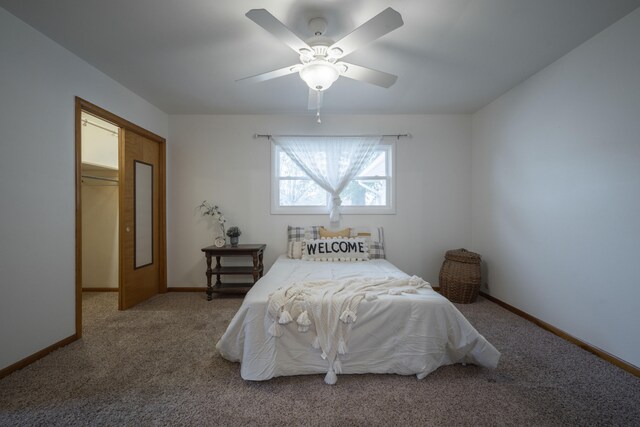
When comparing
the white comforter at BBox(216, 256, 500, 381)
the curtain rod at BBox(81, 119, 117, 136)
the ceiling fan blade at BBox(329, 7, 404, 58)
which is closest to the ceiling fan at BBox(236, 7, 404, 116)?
the ceiling fan blade at BBox(329, 7, 404, 58)

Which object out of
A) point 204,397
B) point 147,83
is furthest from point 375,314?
point 147,83

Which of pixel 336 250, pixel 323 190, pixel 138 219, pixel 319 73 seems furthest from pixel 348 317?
pixel 138 219

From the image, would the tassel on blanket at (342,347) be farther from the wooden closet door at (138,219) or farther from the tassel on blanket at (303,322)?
the wooden closet door at (138,219)

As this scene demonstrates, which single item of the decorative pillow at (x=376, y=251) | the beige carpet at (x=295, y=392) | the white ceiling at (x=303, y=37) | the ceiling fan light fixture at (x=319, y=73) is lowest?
the beige carpet at (x=295, y=392)

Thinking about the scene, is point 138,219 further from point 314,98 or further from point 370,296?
point 370,296

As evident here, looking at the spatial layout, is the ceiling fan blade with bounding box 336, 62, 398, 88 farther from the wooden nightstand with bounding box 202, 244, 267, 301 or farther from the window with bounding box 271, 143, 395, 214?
the wooden nightstand with bounding box 202, 244, 267, 301

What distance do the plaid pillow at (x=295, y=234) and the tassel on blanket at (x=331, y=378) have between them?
2.01 meters

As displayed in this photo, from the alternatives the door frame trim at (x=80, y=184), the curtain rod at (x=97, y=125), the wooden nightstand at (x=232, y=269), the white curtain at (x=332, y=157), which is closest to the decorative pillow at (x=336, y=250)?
the white curtain at (x=332, y=157)

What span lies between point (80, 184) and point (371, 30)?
2.72m

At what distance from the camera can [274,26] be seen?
1560 mm

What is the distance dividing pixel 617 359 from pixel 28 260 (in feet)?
14.4

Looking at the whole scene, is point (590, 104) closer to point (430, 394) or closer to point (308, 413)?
point (430, 394)

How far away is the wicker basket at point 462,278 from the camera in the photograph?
318cm

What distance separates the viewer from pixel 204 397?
1.62 metres
